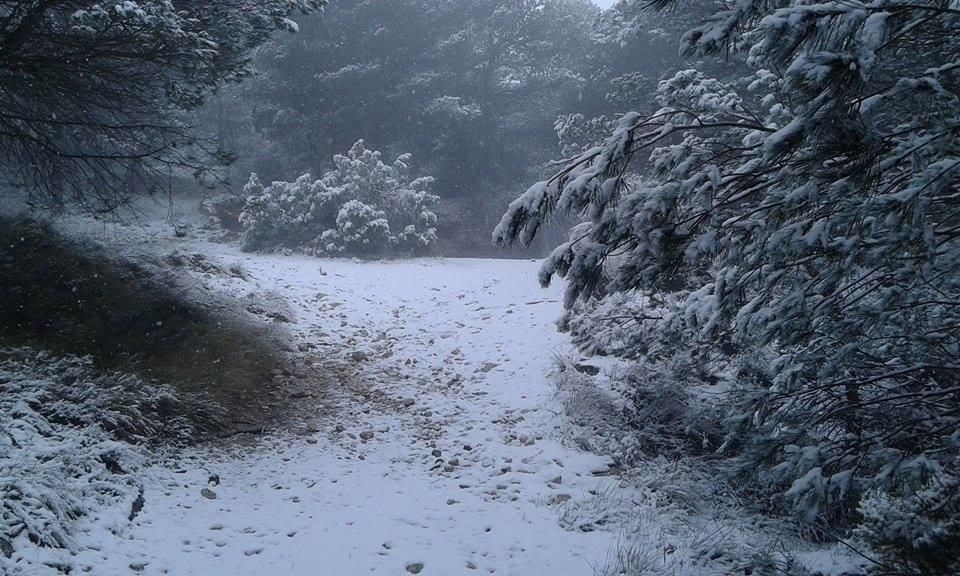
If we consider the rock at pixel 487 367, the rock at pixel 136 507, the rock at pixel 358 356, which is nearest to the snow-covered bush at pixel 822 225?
the rock at pixel 136 507

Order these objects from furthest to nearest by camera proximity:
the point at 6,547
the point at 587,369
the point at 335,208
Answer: the point at 335,208
the point at 587,369
the point at 6,547

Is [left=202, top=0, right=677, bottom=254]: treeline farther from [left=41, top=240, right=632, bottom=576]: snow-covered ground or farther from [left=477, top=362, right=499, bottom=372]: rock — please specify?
[left=477, top=362, right=499, bottom=372]: rock

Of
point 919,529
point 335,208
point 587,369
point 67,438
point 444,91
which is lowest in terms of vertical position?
point 67,438

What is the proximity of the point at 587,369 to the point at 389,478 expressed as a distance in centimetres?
351

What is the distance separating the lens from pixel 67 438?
17.3ft

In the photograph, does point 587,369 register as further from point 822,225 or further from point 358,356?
point 822,225

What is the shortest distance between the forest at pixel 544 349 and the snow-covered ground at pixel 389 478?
36 millimetres

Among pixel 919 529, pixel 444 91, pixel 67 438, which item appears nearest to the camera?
pixel 919 529

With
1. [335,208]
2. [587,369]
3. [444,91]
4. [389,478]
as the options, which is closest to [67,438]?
[389,478]

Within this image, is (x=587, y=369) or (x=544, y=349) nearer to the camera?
(x=587, y=369)

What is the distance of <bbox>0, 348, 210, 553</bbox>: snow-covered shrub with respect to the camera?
167 inches

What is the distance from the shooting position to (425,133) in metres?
24.4

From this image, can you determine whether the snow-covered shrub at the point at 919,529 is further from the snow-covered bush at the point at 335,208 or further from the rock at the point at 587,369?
the snow-covered bush at the point at 335,208

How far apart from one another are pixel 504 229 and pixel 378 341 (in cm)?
697
